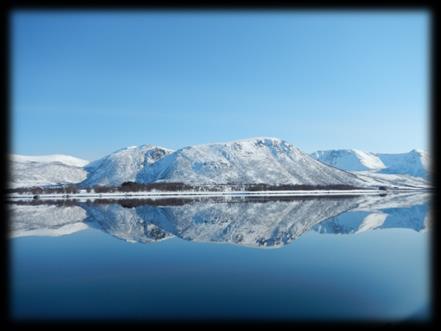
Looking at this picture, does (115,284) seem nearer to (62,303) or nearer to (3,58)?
(62,303)

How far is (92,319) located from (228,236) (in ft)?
35.5

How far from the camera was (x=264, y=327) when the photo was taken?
5500mm

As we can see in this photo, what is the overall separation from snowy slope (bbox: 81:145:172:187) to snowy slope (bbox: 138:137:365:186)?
21.2 ft

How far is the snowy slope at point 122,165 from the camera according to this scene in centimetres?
13588

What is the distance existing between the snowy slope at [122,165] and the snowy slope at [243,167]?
6.47 m

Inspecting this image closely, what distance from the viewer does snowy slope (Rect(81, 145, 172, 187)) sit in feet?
446

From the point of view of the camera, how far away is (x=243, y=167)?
134875mm

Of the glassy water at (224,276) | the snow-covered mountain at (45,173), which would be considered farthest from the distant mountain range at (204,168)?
the glassy water at (224,276)

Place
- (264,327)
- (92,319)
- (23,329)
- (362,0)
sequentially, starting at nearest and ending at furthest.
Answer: (362,0)
(23,329)
(264,327)
(92,319)

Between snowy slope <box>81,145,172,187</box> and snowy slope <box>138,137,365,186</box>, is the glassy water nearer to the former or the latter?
snowy slope <box>138,137,365,186</box>

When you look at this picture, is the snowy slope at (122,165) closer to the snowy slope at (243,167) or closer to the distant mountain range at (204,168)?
the distant mountain range at (204,168)

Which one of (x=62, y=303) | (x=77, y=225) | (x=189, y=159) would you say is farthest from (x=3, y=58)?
(x=189, y=159)

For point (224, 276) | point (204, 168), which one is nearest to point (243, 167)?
point (204, 168)

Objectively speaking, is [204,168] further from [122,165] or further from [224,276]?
[224,276]
